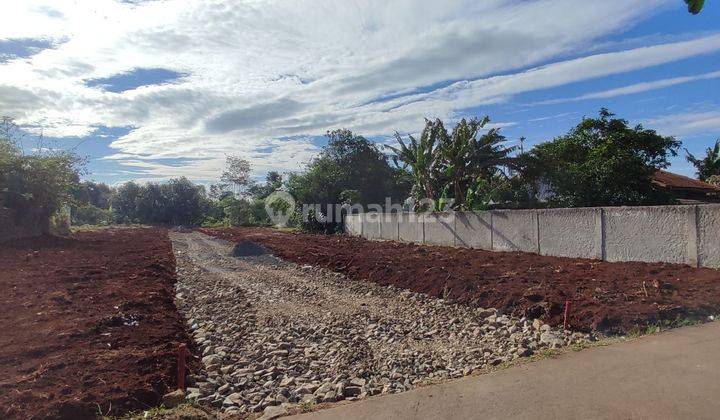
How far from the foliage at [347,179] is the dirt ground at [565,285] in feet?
71.0

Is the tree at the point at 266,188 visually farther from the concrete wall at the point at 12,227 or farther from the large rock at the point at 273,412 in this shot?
the large rock at the point at 273,412

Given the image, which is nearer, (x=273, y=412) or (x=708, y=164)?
(x=273, y=412)

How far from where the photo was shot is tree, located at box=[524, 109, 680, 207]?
19.4 m

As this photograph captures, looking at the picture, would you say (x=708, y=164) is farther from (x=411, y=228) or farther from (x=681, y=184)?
(x=411, y=228)

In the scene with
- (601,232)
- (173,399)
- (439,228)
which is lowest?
(173,399)

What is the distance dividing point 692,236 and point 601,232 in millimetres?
2577

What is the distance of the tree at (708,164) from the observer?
34209 mm

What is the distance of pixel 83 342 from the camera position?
640 centimetres

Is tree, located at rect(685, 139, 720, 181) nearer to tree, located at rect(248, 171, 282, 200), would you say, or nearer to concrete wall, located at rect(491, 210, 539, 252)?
concrete wall, located at rect(491, 210, 539, 252)

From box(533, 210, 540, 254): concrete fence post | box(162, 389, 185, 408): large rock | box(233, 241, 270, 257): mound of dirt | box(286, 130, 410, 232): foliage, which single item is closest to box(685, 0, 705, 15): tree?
box(162, 389, 185, 408): large rock

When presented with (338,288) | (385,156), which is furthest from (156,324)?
(385,156)

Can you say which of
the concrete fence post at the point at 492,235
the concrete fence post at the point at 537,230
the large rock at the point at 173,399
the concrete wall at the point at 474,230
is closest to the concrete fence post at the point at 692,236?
the concrete fence post at the point at 537,230

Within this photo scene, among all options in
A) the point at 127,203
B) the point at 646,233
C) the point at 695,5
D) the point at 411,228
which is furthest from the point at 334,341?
the point at 127,203

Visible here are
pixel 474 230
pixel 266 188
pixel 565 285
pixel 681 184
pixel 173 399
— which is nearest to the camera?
pixel 173 399
